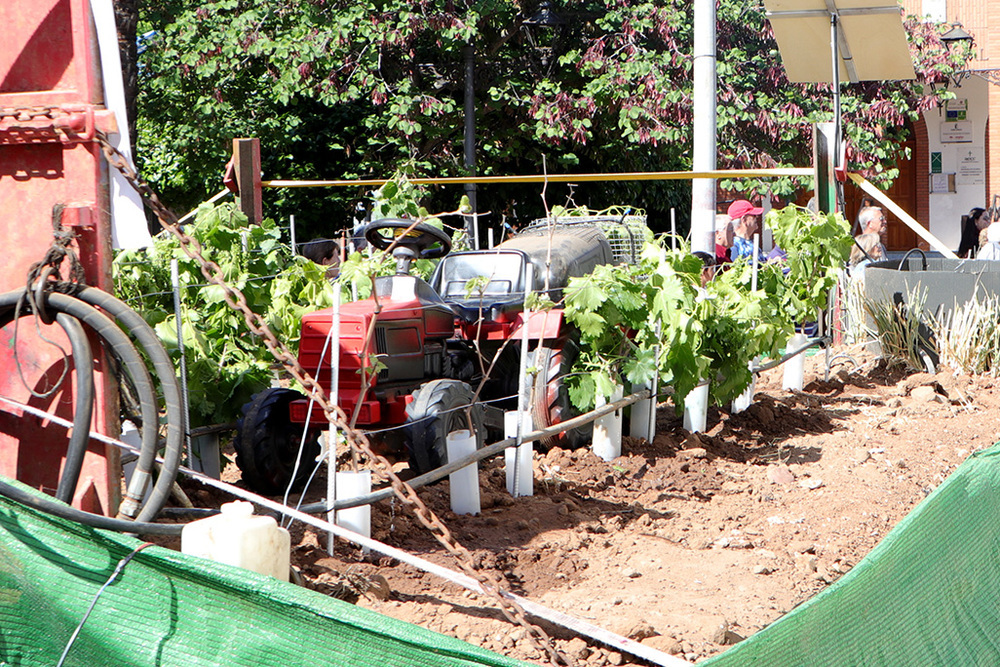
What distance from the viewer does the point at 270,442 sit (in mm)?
4852

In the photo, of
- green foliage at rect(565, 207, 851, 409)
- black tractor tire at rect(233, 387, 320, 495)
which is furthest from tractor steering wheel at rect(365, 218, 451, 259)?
black tractor tire at rect(233, 387, 320, 495)

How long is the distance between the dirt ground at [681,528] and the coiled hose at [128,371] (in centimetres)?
70

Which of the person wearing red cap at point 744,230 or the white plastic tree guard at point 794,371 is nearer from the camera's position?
the white plastic tree guard at point 794,371

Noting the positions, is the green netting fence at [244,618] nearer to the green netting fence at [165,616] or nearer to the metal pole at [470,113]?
the green netting fence at [165,616]

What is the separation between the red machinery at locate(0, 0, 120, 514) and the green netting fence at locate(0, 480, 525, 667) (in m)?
1.01

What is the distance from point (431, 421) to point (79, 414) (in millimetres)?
1970

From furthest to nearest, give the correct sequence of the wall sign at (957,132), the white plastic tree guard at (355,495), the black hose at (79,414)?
the wall sign at (957,132)
the white plastic tree guard at (355,495)
the black hose at (79,414)

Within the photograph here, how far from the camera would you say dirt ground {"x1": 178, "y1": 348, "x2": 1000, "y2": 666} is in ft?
11.2

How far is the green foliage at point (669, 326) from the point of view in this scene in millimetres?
5590

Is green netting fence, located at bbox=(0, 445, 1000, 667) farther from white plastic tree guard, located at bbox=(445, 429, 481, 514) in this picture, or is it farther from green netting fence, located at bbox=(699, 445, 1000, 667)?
white plastic tree guard, located at bbox=(445, 429, 481, 514)

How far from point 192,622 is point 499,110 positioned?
12.6 m

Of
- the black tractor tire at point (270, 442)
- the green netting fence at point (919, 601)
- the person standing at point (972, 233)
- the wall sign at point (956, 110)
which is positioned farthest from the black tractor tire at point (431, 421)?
the wall sign at point (956, 110)

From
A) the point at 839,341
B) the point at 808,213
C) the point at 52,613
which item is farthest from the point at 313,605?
the point at 839,341

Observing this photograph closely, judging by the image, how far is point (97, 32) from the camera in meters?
2.97
